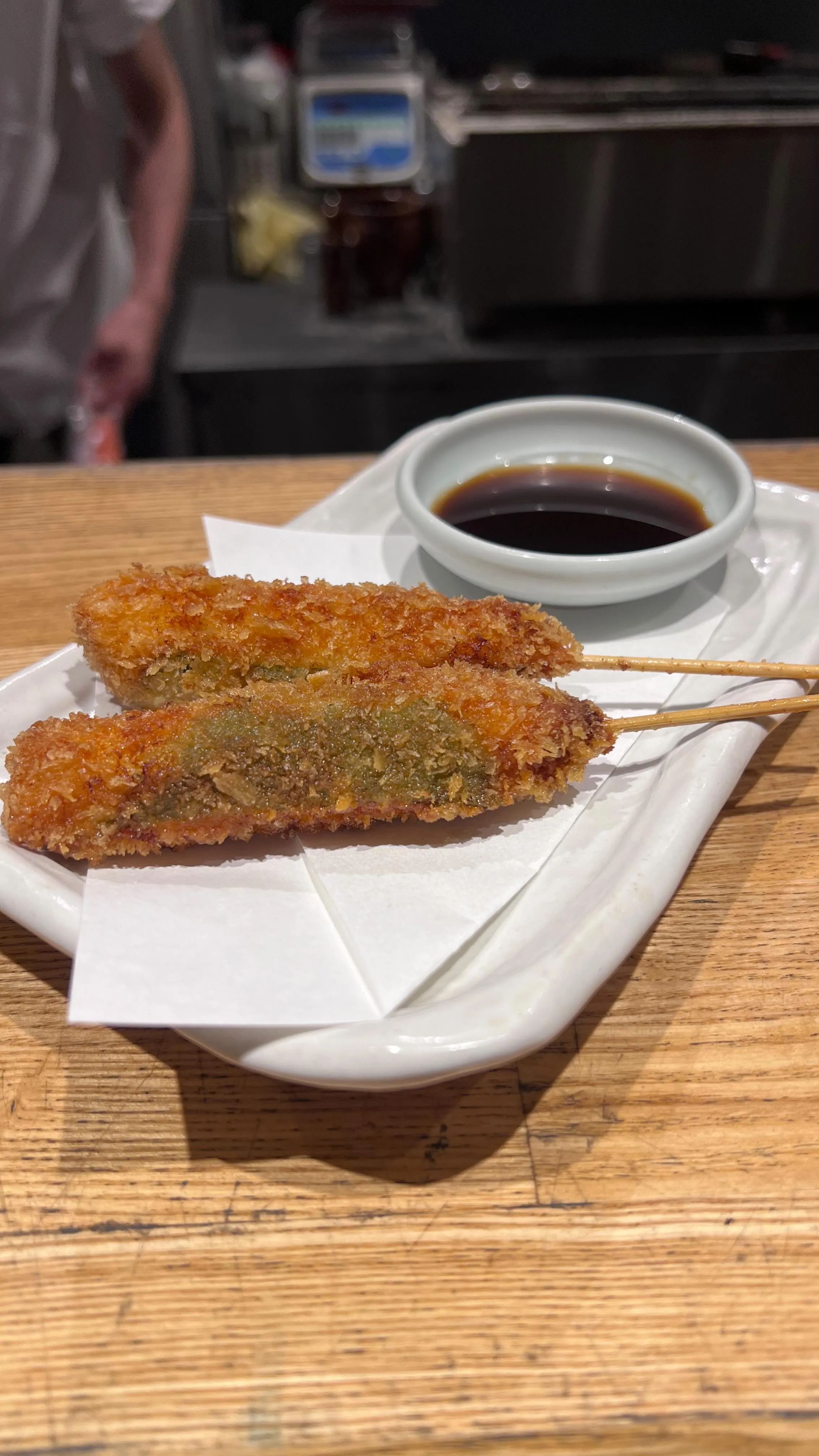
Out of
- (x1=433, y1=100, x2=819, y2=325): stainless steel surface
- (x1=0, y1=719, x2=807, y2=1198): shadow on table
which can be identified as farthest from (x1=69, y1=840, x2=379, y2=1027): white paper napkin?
(x1=433, y1=100, x2=819, y2=325): stainless steel surface

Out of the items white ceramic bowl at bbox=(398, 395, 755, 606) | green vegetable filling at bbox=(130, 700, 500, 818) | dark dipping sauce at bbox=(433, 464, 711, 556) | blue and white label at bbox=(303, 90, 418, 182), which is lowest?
green vegetable filling at bbox=(130, 700, 500, 818)

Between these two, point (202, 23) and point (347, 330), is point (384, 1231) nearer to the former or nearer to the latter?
point (347, 330)

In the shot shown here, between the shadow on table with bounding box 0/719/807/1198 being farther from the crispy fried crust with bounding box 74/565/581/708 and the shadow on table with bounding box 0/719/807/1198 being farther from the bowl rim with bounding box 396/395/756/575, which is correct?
the bowl rim with bounding box 396/395/756/575

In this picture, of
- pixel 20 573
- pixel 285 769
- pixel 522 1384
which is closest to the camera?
pixel 522 1384

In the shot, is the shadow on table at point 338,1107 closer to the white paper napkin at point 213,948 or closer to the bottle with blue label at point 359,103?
the white paper napkin at point 213,948

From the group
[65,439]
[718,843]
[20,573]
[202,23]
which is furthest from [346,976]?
[202,23]

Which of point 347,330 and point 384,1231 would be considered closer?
point 384,1231

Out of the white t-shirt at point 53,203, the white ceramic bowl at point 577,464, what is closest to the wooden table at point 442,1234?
the white ceramic bowl at point 577,464
